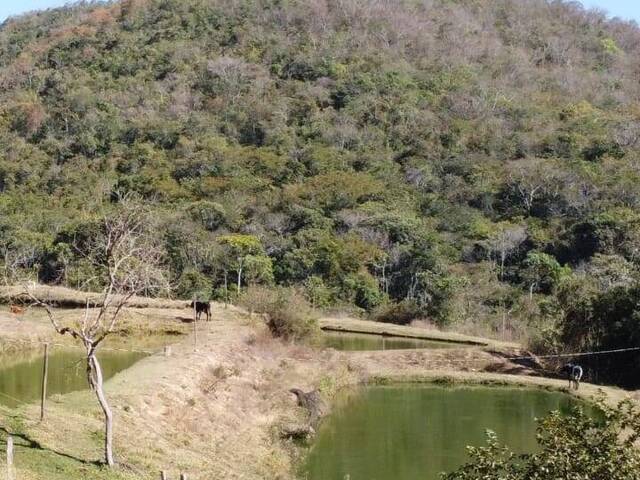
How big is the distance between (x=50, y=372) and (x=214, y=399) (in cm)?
639

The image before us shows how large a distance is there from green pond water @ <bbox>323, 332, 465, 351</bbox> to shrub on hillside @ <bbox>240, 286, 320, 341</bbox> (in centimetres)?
510

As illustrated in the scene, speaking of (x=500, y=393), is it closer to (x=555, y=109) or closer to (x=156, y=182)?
(x=156, y=182)

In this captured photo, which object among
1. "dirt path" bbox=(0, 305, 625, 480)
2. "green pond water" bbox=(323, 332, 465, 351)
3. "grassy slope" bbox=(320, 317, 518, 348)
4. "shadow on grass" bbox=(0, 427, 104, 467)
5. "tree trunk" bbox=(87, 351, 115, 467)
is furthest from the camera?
"grassy slope" bbox=(320, 317, 518, 348)

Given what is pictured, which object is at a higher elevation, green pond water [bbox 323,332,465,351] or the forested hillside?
the forested hillside

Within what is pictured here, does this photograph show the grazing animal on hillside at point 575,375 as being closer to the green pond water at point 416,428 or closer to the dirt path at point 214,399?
the dirt path at point 214,399

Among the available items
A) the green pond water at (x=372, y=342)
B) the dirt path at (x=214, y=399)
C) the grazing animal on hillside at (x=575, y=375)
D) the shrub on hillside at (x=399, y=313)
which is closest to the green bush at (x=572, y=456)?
the dirt path at (x=214, y=399)

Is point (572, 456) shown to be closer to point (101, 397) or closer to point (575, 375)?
point (101, 397)

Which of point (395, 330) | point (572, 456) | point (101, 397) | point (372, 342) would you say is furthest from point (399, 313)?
point (572, 456)

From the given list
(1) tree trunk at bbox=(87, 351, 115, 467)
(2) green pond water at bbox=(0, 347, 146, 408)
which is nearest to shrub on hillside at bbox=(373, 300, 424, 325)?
(2) green pond water at bbox=(0, 347, 146, 408)

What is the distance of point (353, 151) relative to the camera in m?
82.3

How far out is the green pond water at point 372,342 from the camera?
43.4m

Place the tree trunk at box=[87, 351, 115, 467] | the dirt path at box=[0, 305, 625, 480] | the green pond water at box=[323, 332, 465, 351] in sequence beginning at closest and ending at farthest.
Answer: the tree trunk at box=[87, 351, 115, 467] → the dirt path at box=[0, 305, 625, 480] → the green pond water at box=[323, 332, 465, 351]

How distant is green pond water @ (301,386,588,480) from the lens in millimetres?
21156

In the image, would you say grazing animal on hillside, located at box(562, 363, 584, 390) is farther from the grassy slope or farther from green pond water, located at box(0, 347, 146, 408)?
green pond water, located at box(0, 347, 146, 408)
